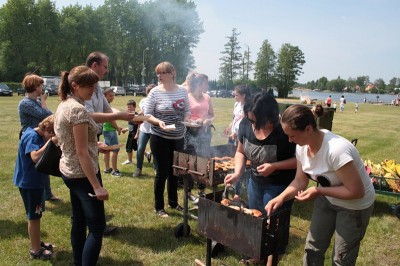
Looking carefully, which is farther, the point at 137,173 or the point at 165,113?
the point at 137,173

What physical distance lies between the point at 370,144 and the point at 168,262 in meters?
9.84

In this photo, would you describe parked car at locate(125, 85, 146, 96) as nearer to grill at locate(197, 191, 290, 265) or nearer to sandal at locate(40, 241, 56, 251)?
sandal at locate(40, 241, 56, 251)

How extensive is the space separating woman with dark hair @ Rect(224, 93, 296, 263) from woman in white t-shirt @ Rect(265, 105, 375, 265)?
1.15 ft

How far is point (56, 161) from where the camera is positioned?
2801mm

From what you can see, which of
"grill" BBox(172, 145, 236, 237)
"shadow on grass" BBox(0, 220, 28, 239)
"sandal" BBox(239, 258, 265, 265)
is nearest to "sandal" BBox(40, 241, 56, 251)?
"shadow on grass" BBox(0, 220, 28, 239)

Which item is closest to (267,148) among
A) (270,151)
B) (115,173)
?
(270,151)

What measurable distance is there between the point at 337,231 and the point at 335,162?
612 mm

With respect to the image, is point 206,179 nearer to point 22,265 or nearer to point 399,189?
point 22,265

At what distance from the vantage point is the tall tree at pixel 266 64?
62.9 metres

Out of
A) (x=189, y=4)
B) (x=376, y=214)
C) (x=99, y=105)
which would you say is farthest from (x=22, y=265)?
(x=189, y=4)

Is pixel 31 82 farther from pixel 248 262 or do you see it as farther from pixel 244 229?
pixel 248 262

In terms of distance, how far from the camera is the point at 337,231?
2.44m

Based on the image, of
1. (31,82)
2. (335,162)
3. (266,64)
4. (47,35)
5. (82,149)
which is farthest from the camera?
(266,64)

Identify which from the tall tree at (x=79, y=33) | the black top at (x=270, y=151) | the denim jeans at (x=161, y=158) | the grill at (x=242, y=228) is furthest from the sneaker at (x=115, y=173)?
the tall tree at (x=79, y=33)
